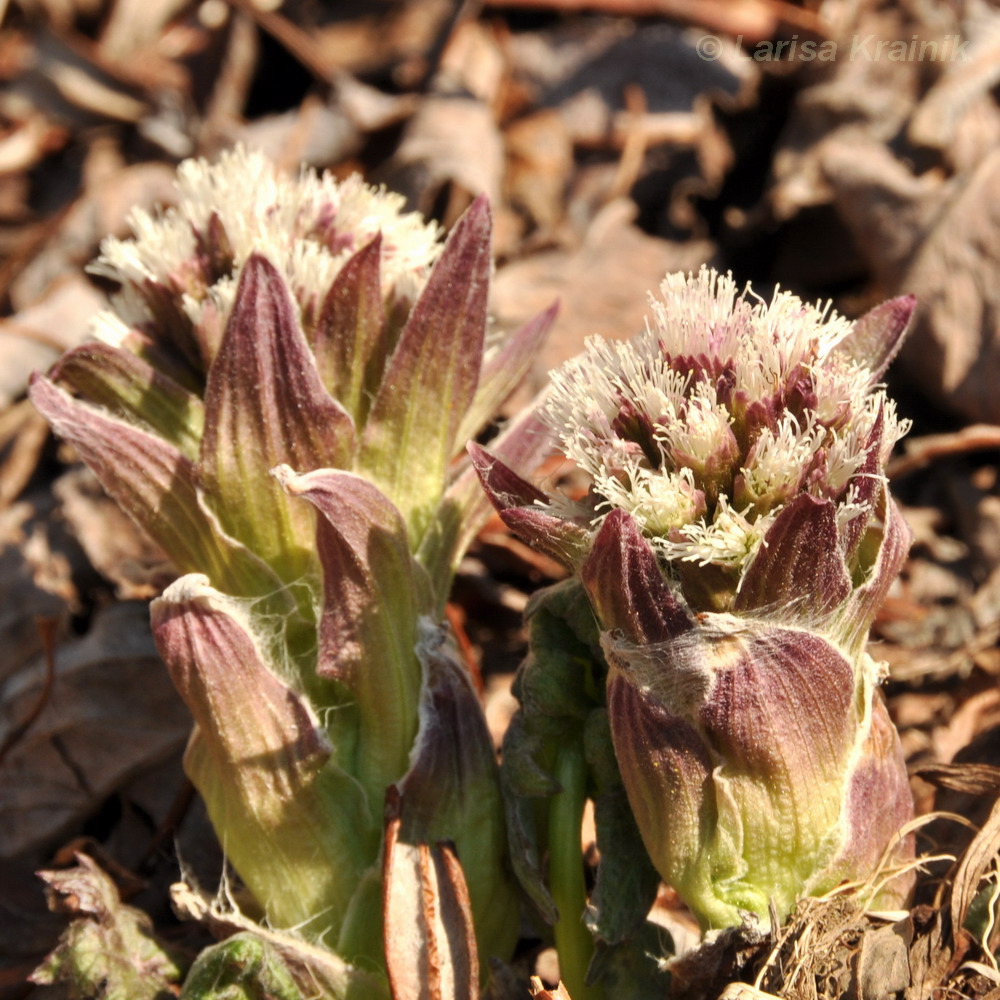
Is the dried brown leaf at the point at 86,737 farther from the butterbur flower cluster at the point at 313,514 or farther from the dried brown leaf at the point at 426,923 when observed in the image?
the dried brown leaf at the point at 426,923

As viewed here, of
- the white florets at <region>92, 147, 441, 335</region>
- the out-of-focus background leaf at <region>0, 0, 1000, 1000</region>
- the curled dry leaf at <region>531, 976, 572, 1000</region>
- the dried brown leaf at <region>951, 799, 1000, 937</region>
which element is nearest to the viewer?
the curled dry leaf at <region>531, 976, 572, 1000</region>

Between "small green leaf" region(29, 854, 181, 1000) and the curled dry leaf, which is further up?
the curled dry leaf

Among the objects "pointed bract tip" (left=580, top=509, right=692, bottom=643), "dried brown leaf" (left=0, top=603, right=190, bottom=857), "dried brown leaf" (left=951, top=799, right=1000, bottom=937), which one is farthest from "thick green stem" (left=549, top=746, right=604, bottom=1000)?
"dried brown leaf" (left=0, top=603, right=190, bottom=857)

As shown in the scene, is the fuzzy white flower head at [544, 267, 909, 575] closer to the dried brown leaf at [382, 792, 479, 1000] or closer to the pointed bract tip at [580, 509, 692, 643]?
the pointed bract tip at [580, 509, 692, 643]

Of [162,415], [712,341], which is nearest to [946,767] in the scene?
[712,341]

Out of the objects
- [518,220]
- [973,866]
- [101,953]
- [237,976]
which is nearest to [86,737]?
[101,953]

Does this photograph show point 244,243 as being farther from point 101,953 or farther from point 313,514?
point 101,953
